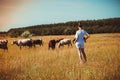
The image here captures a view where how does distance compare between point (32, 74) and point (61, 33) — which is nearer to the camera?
point (32, 74)

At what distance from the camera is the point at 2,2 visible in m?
5.99

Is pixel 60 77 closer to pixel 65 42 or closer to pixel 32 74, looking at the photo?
pixel 32 74

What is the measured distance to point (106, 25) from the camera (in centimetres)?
881

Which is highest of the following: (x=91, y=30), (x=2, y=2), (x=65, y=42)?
(x=2, y=2)

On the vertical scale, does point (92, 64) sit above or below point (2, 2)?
below

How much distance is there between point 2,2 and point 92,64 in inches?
107

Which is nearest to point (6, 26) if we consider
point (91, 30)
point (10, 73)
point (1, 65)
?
point (1, 65)

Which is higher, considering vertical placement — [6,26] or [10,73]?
[6,26]

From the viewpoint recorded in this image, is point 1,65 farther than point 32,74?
Yes

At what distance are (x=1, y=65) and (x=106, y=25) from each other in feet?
15.5

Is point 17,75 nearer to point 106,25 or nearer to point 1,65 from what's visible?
point 1,65

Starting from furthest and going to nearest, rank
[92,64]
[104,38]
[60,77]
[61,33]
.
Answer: [104,38], [61,33], [92,64], [60,77]

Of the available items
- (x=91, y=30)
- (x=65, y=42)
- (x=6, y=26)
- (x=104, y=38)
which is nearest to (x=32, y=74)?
(x=6, y=26)

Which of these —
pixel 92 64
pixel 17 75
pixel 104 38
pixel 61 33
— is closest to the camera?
pixel 17 75
